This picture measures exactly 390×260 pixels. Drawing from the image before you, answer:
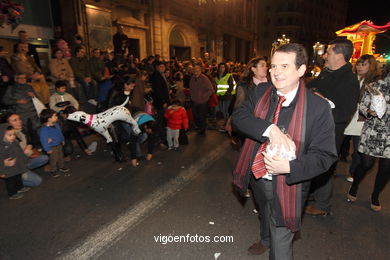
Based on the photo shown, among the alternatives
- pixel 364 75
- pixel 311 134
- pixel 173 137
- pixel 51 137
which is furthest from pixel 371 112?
pixel 51 137

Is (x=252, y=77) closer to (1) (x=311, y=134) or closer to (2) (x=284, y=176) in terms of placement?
(1) (x=311, y=134)

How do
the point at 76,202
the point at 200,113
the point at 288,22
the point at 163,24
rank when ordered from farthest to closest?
the point at 288,22 → the point at 163,24 → the point at 200,113 → the point at 76,202

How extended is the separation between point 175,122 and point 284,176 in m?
4.73

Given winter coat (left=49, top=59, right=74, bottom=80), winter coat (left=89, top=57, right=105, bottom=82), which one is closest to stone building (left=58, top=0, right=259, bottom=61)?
winter coat (left=89, top=57, right=105, bottom=82)

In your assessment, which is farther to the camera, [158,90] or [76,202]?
[158,90]

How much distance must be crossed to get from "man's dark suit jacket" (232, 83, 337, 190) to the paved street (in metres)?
1.60

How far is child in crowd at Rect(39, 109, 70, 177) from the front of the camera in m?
4.90

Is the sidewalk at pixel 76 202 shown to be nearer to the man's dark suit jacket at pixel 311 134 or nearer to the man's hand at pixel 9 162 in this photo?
the man's hand at pixel 9 162

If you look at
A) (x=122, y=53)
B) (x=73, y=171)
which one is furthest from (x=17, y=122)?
(x=122, y=53)

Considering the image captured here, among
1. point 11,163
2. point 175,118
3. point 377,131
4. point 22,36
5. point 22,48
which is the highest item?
point 22,36

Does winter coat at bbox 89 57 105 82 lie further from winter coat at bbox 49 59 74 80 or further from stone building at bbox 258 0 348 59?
stone building at bbox 258 0 348 59

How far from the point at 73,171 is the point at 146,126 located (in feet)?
5.82

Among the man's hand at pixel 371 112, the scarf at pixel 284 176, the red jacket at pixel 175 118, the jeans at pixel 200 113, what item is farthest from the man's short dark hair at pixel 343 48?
the jeans at pixel 200 113

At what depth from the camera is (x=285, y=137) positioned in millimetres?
1791
